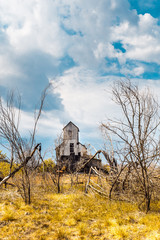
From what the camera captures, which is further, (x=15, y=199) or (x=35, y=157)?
(x=35, y=157)

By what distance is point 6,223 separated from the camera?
538cm

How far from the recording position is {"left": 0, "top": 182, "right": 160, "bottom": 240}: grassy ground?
15.2 ft

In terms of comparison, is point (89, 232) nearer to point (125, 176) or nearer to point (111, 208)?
point (111, 208)

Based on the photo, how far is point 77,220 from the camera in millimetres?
5707

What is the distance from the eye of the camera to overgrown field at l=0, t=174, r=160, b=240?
4.63m

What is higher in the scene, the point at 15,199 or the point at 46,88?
the point at 46,88

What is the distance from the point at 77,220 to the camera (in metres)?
5.71

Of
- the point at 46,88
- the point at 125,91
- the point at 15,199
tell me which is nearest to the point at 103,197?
the point at 15,199

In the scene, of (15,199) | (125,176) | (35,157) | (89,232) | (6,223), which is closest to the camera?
(89,232)

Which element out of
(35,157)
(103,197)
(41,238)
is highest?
(35,157)

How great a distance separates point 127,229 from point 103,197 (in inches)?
121

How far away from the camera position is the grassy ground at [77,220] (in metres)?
4.62

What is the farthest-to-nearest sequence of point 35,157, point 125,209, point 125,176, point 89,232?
point 35,157 → point 125,176 → point 125,209 → point 89,232

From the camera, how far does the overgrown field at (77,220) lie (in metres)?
4.63
